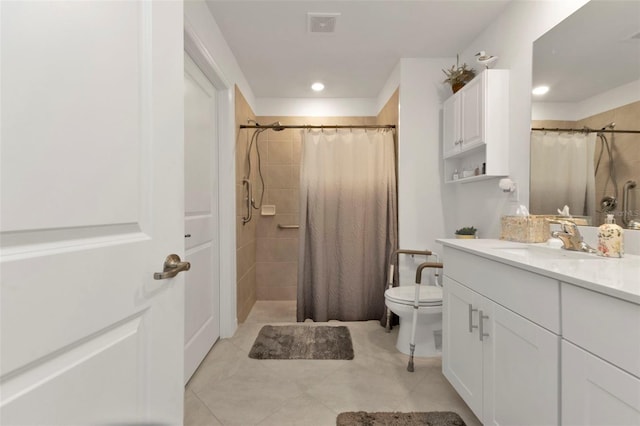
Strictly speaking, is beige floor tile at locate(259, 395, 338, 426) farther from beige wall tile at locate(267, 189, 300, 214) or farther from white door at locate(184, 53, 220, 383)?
beige wall tile at locate(267, 189, 300, 214)

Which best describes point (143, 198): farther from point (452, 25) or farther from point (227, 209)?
point (452, 25)

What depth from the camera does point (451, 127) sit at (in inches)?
98.0

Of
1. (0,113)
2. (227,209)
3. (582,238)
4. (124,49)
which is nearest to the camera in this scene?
(0,113)

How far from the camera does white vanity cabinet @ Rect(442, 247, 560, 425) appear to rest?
101cm

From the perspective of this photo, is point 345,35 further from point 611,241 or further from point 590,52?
point 611,241

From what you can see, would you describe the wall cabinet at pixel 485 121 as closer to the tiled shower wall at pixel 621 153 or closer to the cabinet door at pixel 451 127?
the cabinet door at pixel 451 127

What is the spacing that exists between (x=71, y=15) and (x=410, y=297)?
224cm

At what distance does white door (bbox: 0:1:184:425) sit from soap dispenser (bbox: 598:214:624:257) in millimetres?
1607

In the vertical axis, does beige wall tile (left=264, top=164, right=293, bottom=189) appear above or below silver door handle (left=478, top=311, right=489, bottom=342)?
above

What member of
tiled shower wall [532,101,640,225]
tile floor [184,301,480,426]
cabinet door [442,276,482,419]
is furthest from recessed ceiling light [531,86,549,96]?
tile floor [184,301,480,426]

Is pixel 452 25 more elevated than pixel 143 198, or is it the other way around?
pixel 452 25

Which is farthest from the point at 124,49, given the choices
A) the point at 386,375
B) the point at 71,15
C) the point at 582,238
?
the point at 386,375

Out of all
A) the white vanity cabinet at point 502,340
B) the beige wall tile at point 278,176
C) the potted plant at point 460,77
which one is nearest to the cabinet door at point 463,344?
the white vanity cabinet at point 502,340

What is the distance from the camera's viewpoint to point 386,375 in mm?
2023
